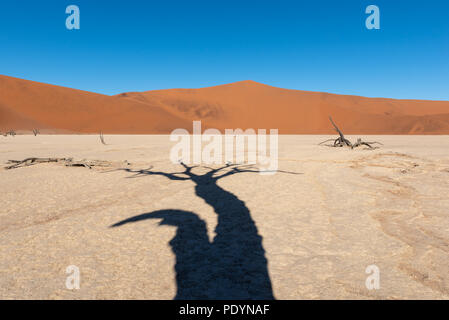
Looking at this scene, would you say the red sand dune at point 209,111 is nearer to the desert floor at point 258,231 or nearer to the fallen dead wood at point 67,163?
the fallen dead wood at point 67,163

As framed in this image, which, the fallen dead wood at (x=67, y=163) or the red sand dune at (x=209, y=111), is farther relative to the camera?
the red sand dune at (x=209, y=111)

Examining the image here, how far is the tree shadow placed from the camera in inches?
70.9

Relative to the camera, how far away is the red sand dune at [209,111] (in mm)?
42938

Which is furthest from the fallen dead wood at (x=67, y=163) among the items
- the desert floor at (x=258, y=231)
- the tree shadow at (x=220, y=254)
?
the tree shadow at (x=220, y=254)

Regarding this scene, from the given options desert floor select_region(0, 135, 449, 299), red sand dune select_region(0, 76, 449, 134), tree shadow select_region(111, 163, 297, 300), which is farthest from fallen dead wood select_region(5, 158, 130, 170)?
red sand dune select_region(0, 76, 449, 134)

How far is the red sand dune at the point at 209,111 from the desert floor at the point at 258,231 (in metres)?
40.1

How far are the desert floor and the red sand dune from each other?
4005 cm

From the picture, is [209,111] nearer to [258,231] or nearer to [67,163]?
[67,163]

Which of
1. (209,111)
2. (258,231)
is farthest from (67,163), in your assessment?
(209,111)

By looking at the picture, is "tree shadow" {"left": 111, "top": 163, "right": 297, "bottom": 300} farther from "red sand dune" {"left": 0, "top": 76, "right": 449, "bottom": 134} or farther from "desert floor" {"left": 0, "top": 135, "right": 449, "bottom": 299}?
"red sand dune" {"left": 0, "top": 76, "right": 449, "bottom": 134}

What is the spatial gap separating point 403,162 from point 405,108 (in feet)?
242

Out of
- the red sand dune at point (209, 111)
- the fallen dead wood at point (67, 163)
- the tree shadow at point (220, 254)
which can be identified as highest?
the red sand dune at point (209, 111)
